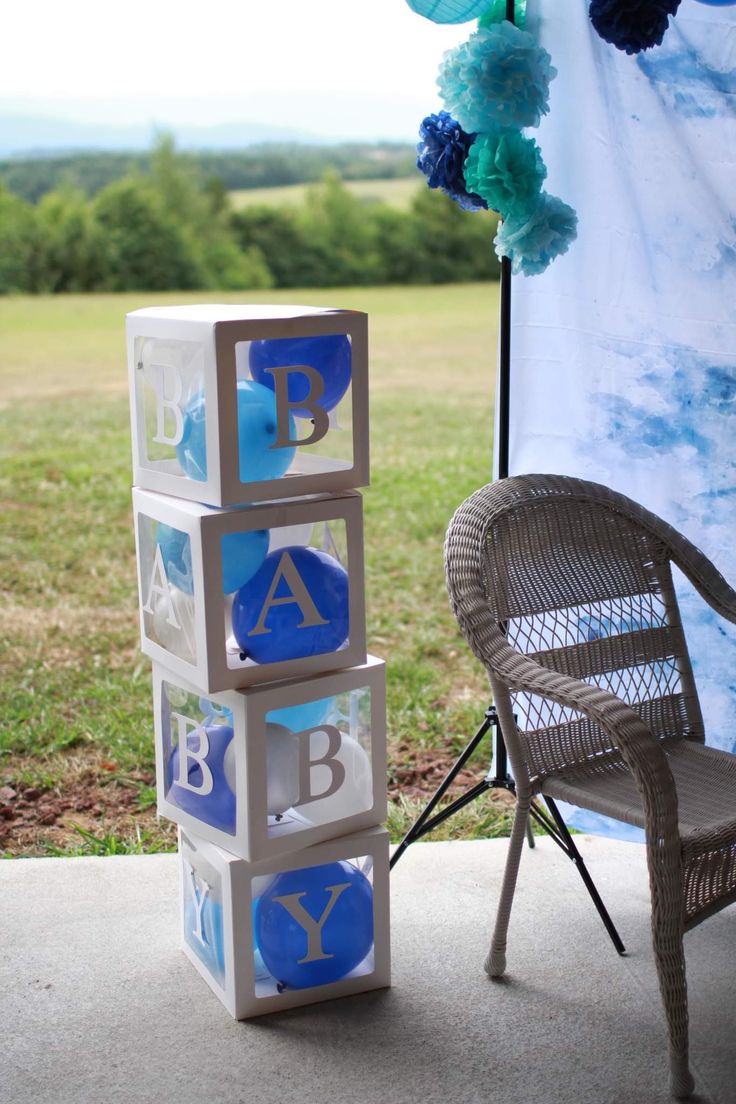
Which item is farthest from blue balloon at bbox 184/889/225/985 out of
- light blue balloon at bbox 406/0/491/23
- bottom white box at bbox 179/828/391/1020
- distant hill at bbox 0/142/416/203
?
distant hill at bbox 0/142/416/203

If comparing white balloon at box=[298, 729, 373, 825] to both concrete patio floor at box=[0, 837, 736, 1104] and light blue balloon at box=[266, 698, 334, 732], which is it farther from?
concrete patio floor at box=[0, 837, 736, 1104]

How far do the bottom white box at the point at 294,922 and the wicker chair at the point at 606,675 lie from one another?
0.76 ft

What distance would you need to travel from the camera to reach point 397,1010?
6.61ft

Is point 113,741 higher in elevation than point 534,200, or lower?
lower

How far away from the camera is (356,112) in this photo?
9227mm

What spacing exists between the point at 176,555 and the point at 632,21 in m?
1.21

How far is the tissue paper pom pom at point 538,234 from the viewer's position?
2.12 m

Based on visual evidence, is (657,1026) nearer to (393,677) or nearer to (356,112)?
(393,677)

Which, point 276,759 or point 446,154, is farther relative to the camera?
point 446,154

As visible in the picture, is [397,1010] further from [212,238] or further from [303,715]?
[212,238]

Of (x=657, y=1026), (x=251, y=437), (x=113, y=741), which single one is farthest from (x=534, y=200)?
(x=113, y=741)

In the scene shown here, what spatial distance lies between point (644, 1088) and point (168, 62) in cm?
844

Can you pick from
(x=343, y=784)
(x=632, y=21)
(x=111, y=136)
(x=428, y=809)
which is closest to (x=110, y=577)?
(x=428, y=809)

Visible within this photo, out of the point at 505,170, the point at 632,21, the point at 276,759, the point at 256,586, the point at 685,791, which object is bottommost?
the point at 685,791
